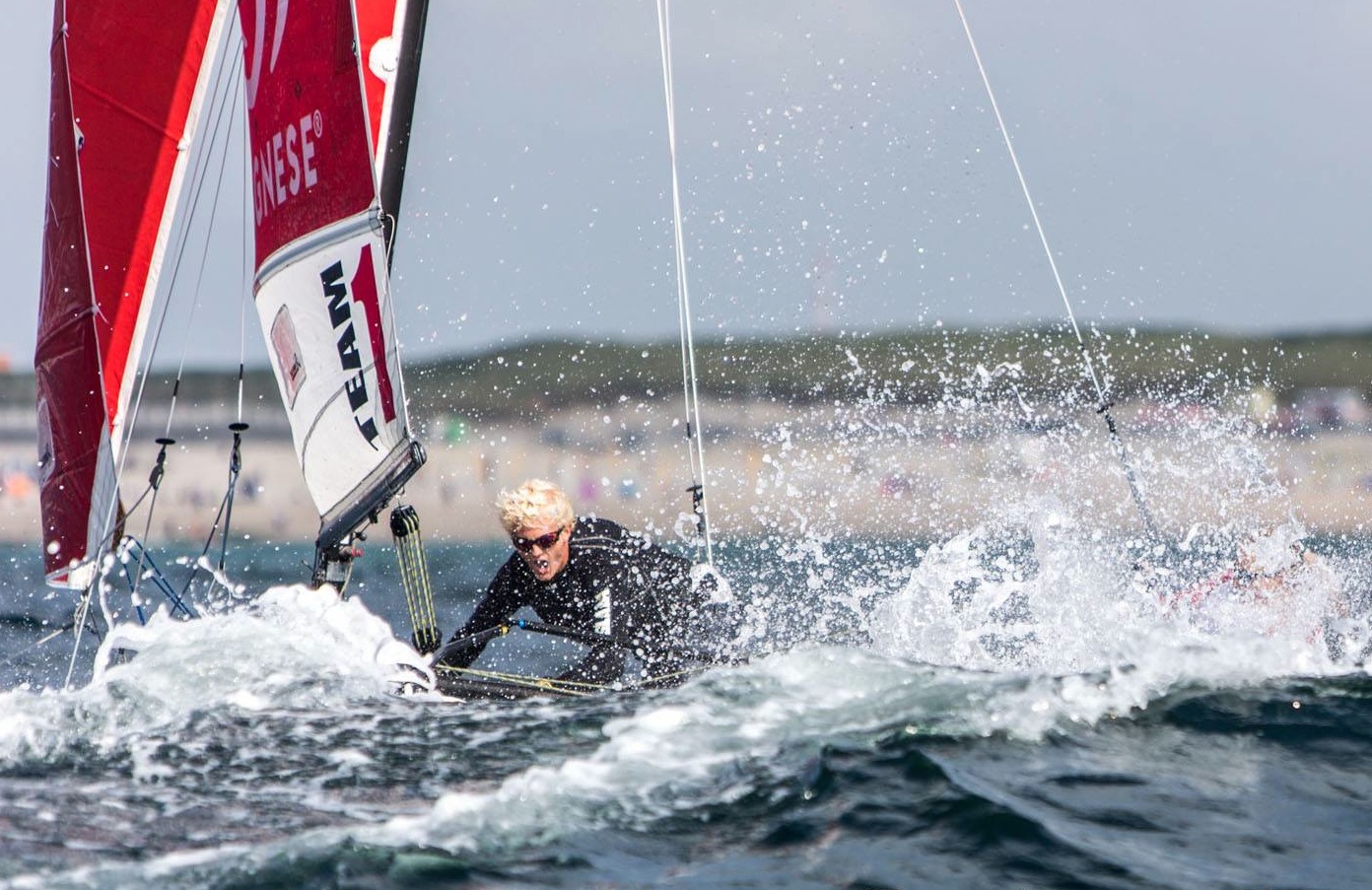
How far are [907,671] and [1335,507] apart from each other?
178ft

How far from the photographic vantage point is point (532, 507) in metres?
4.82

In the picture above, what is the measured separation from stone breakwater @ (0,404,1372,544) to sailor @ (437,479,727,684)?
74.4ft

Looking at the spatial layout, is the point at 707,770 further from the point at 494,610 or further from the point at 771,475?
the point at 771,475

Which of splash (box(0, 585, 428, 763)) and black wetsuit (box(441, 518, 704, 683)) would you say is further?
black wetsuit (box(441, 518, 704, 683))

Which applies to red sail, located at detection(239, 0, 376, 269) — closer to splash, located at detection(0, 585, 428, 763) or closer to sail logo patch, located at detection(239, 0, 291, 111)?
sail logo patch, located at detection(239, 0, 291, 111)

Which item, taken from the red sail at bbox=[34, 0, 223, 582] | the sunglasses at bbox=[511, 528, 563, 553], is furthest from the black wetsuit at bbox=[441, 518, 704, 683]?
the red sail at bbox=[34, 0, 223, 582]

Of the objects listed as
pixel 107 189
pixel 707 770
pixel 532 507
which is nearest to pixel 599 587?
pixel 532 507

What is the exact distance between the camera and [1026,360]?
53406 mm

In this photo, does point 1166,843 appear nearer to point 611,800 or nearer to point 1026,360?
point 611,800

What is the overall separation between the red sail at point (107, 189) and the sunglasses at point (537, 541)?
2482 millimetres

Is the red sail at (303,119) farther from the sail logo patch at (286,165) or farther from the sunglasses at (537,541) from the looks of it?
the sunglasses at (537,541)

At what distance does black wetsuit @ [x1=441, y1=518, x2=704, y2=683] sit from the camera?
494 cm

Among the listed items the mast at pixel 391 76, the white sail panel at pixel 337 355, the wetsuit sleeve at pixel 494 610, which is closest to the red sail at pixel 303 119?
the white sail panel at pixel 337 355

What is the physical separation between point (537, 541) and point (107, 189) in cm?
297
